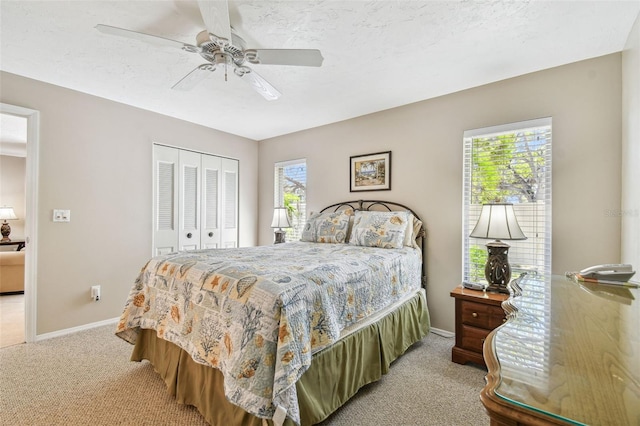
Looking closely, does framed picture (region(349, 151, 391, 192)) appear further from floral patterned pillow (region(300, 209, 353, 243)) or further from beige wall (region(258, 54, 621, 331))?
floral patterned pillow (region(300, 209, 353, 243))

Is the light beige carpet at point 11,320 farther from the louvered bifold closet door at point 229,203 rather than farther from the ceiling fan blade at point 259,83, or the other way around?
the ceiling fan blade at point 259,83

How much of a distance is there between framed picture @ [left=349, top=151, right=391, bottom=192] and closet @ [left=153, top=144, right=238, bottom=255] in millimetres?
2078

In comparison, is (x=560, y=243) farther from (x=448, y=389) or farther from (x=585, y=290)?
(x=448, y=389)

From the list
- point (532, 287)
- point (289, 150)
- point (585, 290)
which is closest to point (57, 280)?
point (289, 150)

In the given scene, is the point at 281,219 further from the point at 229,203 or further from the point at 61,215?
the point at 61,215

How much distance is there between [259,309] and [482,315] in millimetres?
1884

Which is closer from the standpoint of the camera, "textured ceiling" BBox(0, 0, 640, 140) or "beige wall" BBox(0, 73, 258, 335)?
"textured ceiling" BBox(0, 0, 640, 140)

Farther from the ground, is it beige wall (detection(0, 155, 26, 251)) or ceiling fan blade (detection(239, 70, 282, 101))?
ceiling fan blade (detection(239, 70, 282, 101))

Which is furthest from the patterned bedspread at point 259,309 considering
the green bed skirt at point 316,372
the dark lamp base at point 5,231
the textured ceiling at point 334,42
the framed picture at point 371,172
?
the dark lamp base at point 5,231

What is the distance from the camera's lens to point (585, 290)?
4.39 ft

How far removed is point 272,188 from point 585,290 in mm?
4123

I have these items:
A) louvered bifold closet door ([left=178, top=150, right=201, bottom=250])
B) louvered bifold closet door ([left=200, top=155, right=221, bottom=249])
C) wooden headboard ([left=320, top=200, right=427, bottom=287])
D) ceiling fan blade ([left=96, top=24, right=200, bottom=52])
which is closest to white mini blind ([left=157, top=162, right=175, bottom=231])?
louvered bifold closet door ([left=178, top=150, right=201, bottom=250])

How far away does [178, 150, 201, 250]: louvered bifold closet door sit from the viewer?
13.1 ft

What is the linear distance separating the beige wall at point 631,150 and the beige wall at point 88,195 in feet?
14.9
